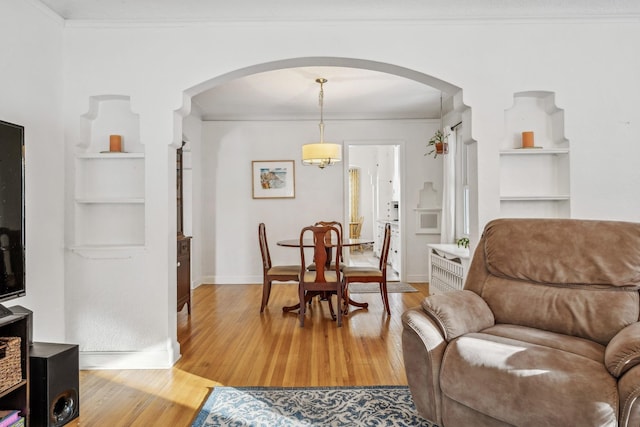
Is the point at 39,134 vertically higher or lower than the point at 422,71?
lower

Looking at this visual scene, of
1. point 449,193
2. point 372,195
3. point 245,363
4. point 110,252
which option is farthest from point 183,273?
point 372,195

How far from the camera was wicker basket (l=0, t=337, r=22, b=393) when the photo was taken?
175cm

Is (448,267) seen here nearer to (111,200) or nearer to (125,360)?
(125,360)

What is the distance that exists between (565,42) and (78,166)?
12.2 feet

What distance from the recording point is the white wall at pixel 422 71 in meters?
2.93

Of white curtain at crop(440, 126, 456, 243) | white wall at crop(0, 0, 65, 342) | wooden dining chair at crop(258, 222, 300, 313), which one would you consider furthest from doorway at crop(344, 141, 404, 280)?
white wall at crop(0, 0, 65, 342)

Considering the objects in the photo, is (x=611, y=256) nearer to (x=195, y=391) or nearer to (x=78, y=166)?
(x=195, y=391)

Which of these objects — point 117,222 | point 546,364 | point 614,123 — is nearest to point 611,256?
point 546,364

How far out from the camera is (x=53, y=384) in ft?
6.44

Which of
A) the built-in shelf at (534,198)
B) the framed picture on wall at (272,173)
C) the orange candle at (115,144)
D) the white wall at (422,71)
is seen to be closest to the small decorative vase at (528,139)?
the white wall at (422,71)

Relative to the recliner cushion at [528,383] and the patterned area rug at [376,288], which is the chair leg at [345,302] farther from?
the recliner cushion at [528,383]

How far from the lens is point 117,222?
310 centimetres

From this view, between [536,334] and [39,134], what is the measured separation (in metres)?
3.21

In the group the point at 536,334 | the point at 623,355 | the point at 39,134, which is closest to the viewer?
the point at 623,355
